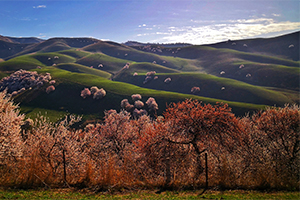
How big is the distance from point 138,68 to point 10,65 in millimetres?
86655

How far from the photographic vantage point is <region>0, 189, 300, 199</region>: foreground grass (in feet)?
31.0

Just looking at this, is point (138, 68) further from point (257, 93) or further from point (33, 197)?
point (33, 197)

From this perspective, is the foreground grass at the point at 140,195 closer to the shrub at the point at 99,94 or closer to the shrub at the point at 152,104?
the shrub at the point at 152,104

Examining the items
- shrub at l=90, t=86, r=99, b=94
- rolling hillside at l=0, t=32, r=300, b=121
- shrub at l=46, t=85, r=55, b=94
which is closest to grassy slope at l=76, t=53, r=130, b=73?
rolling hillside at l=0, t=32, r=300, b=121

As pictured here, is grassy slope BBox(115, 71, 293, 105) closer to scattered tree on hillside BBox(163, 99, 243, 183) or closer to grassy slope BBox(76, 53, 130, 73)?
grassy slope BBox(76, 53, 130, 73)

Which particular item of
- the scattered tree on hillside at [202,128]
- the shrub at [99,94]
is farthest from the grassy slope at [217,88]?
the scattered tree on hillside at [202,128]

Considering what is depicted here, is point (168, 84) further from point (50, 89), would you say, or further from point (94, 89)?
point (50, 89)

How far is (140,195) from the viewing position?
974cm

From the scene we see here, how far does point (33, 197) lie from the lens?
921 cm

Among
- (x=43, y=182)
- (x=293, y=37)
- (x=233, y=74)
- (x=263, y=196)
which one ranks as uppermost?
(x=293, y=37)

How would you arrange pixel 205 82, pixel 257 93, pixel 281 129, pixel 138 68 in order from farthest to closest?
pixel 138 68 → pixel 205 82 → pixel 257 93 → pixel 281 129

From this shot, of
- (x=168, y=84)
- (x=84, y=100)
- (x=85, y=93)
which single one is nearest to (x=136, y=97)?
(x=84, y=100)

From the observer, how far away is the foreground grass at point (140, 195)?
31.0 feet

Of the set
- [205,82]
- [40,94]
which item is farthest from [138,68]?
[40,94]
